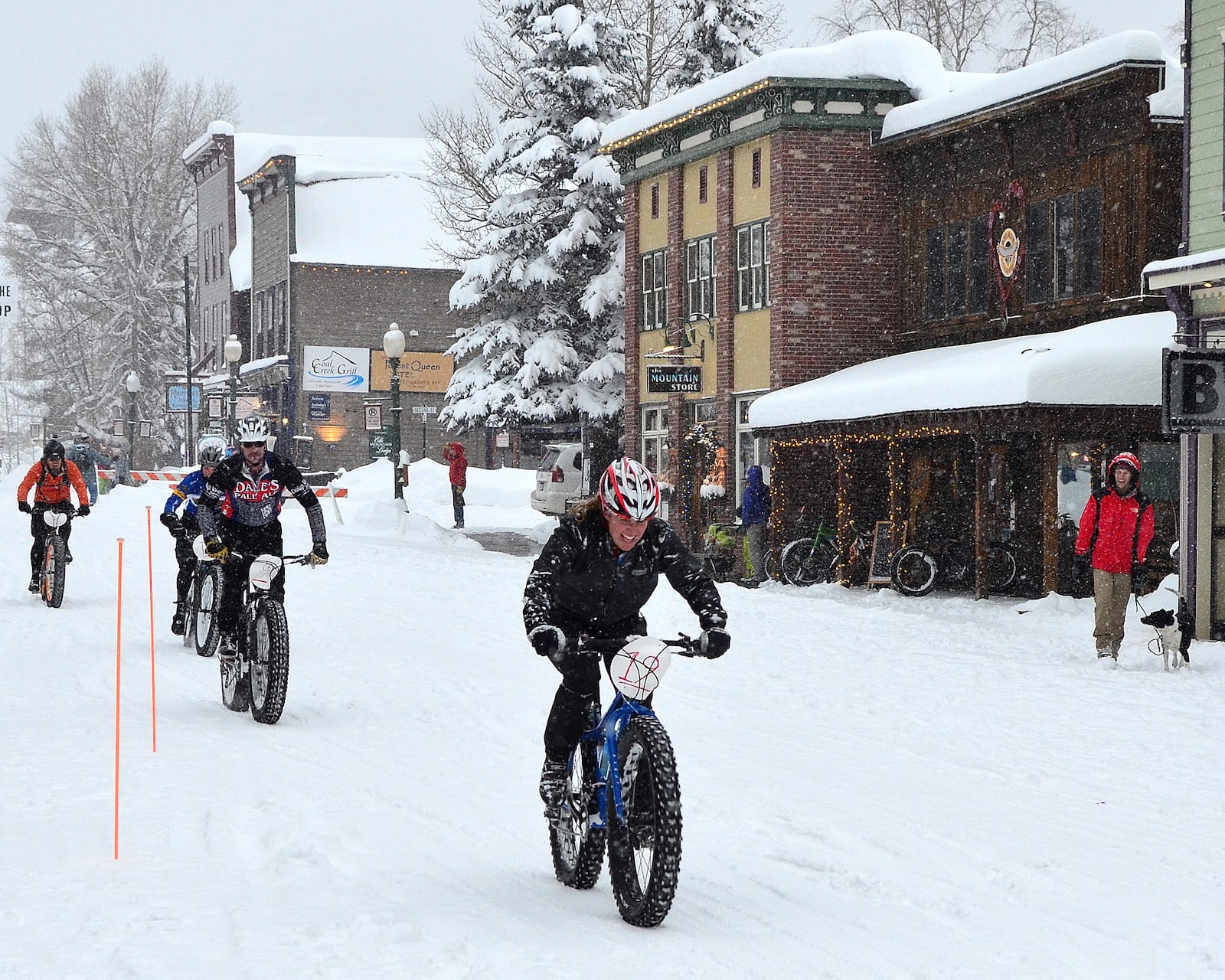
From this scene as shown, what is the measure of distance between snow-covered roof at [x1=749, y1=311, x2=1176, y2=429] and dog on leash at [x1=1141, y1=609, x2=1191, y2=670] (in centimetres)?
409

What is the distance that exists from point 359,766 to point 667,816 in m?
3.83

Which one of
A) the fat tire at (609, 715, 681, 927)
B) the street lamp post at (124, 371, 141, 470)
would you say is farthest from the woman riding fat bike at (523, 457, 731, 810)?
Answer: the street lamp post at (124, 371, 141, 470)

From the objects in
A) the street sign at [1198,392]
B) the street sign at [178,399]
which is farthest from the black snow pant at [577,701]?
the street sign at [178,399]

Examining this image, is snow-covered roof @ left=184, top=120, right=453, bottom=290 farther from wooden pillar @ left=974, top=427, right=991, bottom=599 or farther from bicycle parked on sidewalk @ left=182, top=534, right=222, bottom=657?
bicycle parked on sidewalk @ left=182, top=534, right=222, bottom=657

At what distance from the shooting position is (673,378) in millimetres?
28875

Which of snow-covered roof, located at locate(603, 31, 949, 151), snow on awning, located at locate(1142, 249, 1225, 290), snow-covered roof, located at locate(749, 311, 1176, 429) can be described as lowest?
snow-covered roof, located at locate(749, 311, 1176, 429)

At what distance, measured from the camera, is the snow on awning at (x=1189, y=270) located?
54.4 ft

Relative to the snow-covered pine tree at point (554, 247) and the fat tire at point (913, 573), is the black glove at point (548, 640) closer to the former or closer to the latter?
the fat tire at point (913, 573)

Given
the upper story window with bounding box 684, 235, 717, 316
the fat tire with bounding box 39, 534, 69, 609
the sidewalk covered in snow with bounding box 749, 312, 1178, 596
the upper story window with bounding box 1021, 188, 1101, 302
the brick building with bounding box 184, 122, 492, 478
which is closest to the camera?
the fat tire with bounding box 39, 534, 69, 609

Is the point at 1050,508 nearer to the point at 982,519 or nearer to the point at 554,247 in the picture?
the point at 982,519

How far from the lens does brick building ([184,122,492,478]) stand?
191 ft

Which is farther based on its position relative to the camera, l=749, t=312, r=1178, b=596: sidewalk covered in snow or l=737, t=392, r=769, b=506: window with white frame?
l=737, t=392, r=769, b=506: window with white frame

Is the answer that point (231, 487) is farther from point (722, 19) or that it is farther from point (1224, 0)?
point (722, 19)

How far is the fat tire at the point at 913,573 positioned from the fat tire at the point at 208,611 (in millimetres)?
10937
